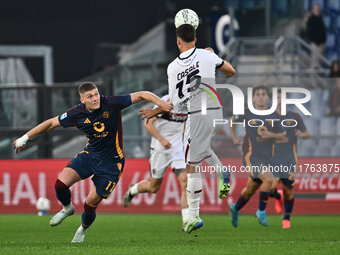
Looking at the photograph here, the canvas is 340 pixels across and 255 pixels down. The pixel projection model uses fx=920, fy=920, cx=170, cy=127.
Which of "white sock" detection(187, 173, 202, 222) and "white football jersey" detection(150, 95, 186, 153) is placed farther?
"white football jersey" detection(150, 95, 186, 153)

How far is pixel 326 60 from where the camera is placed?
21.6 meters

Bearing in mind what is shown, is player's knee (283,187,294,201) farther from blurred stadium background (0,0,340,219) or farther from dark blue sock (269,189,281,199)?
blurred stadium background (0,0,340,219)

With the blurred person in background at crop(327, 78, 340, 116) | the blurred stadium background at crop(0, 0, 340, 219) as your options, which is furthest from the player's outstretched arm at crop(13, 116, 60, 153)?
the blurred person in background at crop(327, 78, 340, 116)

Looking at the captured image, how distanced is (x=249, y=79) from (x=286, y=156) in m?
7.27

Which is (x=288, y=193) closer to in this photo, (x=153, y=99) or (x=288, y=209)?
(x=288, y=209)

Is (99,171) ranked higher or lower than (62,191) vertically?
higher

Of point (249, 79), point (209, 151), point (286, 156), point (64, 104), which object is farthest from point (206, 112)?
point (249, 79)

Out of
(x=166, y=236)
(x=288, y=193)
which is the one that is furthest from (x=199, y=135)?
(x=288, y=193)

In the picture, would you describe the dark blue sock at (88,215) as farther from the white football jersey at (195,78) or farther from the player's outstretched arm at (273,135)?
the player's outstretched arm at (273,135)

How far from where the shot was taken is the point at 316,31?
72.9ft

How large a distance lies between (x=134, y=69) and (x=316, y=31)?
4583 mm

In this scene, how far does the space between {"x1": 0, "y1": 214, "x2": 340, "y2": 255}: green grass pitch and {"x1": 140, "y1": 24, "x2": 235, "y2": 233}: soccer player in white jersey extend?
0.86 meters

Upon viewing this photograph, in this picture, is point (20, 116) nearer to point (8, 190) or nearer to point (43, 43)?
point (8, 190)

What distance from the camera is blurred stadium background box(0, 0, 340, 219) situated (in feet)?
57.9
